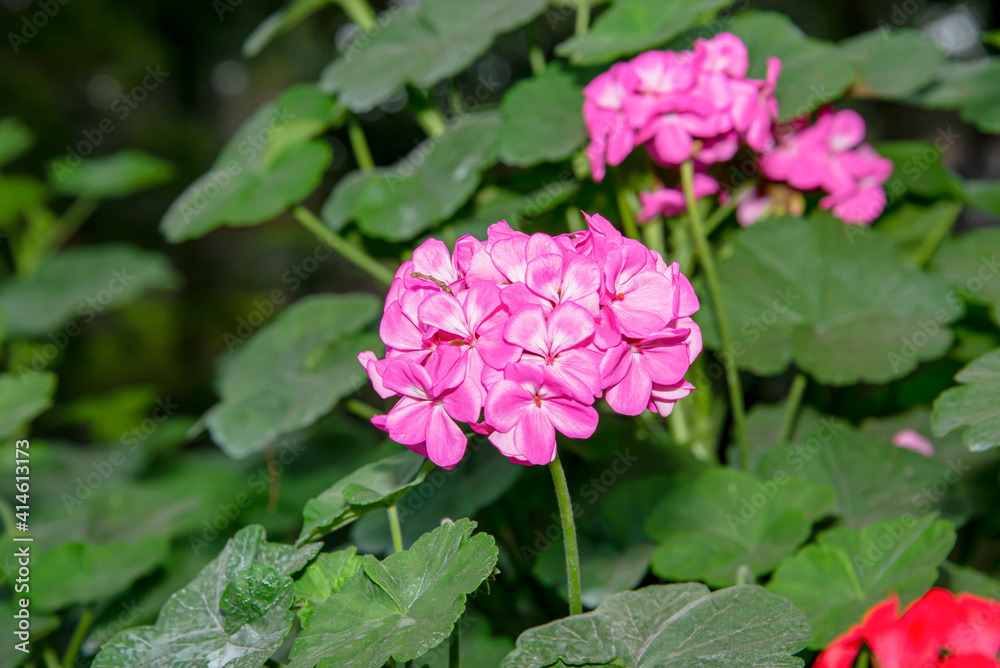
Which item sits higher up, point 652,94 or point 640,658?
point 652,94

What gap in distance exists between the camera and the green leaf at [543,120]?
93 cm

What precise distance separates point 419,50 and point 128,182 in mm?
1267

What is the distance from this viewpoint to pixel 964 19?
3.24 m

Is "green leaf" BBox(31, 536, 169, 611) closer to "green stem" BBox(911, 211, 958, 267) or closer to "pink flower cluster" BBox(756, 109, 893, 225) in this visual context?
"pink flower cluster" BBox(756, 109, 893, 225)

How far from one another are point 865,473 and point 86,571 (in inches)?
40.0


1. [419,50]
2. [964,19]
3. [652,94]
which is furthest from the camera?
[964,19]

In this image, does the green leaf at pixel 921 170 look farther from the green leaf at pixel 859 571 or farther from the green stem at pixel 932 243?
the green leaf at pixel 859 571

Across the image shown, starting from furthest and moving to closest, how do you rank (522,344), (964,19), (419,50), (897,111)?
(897,111), (964,19), (419,50), (522,344)

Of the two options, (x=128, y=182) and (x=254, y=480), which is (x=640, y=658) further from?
(x=128, y=182)

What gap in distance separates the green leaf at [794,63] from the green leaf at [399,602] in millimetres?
668

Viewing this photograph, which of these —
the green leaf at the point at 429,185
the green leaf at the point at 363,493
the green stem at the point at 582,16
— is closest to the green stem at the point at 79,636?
the green leaf at the point at 363,493

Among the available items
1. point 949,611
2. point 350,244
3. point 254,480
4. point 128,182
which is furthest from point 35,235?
point 949,611

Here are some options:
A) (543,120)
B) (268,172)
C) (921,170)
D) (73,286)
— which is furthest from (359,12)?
(73,286)

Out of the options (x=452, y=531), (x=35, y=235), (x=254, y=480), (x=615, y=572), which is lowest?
(x=254, y=480)
